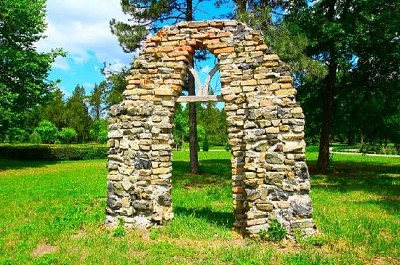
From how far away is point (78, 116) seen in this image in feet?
181

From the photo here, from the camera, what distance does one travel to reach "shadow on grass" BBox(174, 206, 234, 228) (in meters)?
8.46

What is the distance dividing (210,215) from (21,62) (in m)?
20.0

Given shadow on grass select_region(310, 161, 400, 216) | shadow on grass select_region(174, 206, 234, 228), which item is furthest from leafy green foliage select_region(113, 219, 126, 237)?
shadow on grass select_region(310, 161, 400, 216)

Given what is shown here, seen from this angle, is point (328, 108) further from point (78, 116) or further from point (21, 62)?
point (78, 116)

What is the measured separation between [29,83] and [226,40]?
2010 centimetres

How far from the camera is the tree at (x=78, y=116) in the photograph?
55.1 m

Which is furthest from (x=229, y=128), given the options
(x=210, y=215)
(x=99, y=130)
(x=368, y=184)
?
(x=99, y=130)

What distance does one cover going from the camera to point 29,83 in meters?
24.3

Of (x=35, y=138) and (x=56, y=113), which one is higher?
(x=56, y=113)

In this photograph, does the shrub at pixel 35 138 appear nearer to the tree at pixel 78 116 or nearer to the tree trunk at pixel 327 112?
the tree at pixel 78 116

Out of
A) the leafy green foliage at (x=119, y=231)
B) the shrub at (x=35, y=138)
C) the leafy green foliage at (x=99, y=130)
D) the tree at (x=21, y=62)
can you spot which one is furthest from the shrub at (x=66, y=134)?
the leafy green foliage at (x=119, y=231)

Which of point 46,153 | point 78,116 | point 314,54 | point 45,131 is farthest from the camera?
point 78,116

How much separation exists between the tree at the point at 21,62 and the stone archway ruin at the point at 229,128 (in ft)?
56.5

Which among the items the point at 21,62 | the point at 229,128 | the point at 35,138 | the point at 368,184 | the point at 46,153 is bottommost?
the point at 368,184
